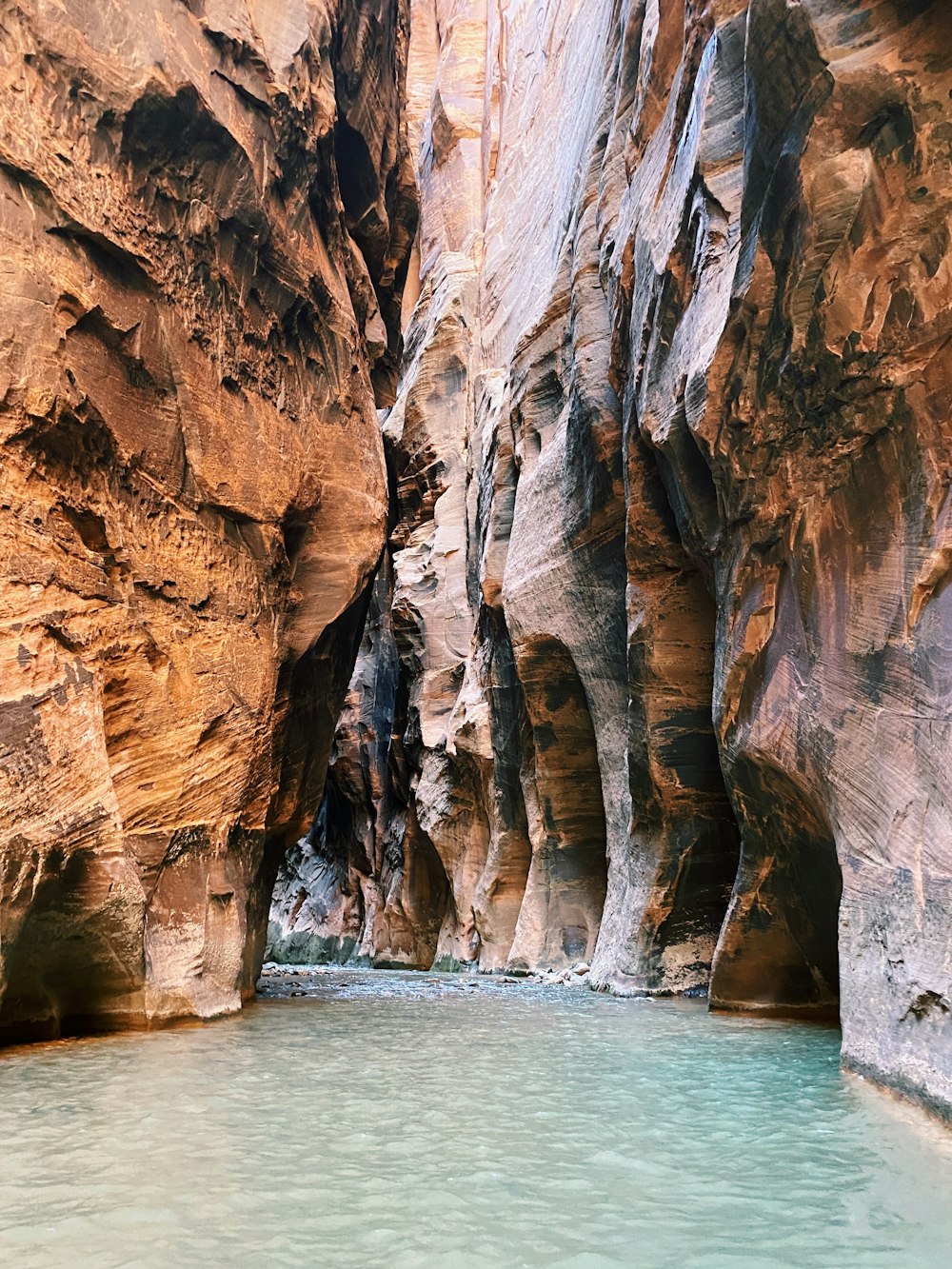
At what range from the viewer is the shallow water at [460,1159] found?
8.87 feet

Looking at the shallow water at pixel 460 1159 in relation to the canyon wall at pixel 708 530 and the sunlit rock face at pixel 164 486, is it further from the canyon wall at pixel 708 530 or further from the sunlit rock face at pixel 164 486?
the sunlit rock face at pixel 164 486

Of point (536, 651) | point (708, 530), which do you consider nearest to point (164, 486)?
point (708, 530)

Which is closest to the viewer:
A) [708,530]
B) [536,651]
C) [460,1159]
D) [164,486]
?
[460,1159]

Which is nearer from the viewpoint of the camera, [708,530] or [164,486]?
[164,486]

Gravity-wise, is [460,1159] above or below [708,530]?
below

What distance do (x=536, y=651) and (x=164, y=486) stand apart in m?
7.79

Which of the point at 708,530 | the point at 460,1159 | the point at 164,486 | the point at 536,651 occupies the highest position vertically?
the point at 536,651

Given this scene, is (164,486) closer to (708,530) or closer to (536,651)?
(708,530)

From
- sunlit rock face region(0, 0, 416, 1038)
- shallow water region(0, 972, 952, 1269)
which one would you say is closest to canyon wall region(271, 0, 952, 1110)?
shallow water region(0, 972, 952, 1269)

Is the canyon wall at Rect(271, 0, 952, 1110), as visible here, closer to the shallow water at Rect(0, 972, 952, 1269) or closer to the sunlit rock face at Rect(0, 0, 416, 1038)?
the shallow water at Rect(0, 972, 952, 1269)

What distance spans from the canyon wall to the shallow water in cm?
96

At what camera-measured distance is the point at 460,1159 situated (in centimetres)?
354

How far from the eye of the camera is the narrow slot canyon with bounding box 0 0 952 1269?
3545mm

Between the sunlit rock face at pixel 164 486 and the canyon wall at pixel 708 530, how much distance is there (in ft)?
11.2
